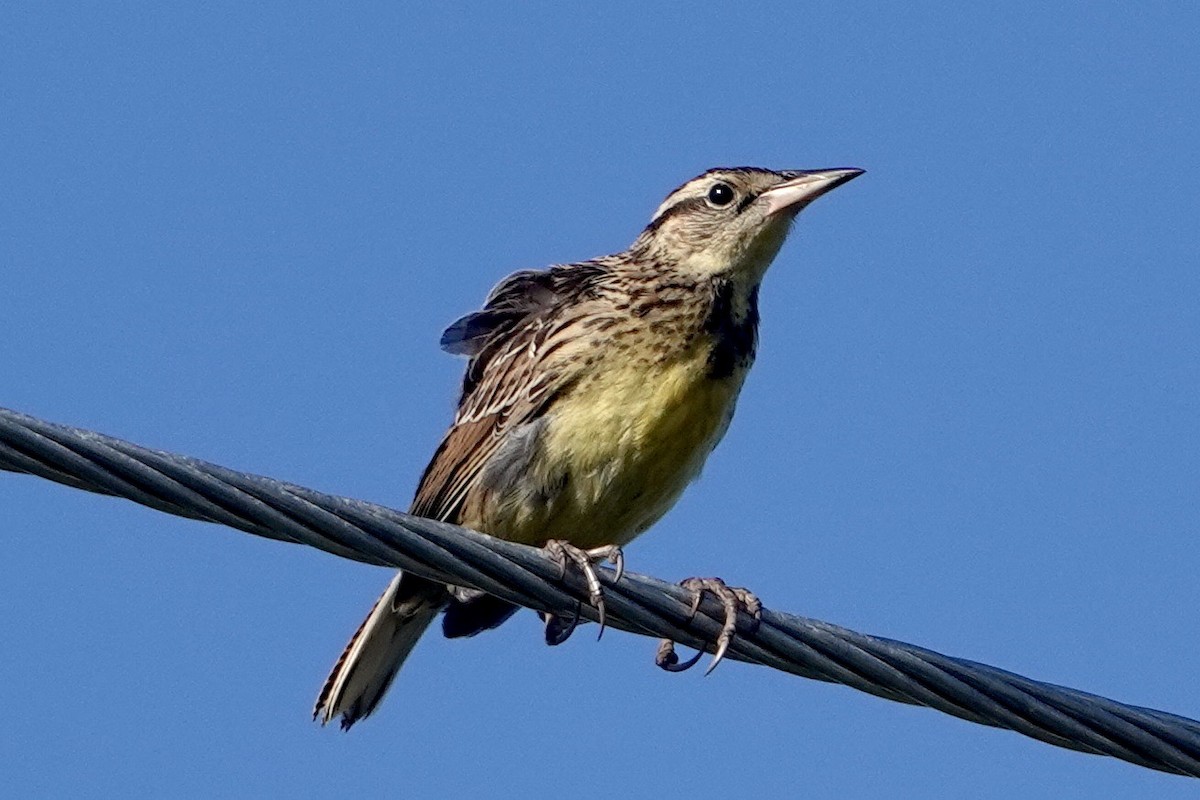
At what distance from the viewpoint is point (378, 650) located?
950 cm

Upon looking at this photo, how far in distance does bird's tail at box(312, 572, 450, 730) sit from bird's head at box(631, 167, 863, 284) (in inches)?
70.4

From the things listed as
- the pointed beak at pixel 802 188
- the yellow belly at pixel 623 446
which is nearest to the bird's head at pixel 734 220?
the pointed beak at pixel 802 188

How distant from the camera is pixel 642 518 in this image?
888cm

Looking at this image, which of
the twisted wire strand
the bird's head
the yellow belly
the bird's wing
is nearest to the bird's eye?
the bird's head

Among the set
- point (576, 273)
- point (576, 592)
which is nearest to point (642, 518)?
point (576, 273)

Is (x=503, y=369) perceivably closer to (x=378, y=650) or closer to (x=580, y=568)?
(x=378, y=650)

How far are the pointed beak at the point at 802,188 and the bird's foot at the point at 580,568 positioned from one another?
6.11 feet

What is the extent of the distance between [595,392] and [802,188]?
1490mm

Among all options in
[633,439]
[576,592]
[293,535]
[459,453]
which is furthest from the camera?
[459,453]

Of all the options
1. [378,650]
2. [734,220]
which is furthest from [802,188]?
[378,650]

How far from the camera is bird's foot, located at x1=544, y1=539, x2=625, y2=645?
651cm

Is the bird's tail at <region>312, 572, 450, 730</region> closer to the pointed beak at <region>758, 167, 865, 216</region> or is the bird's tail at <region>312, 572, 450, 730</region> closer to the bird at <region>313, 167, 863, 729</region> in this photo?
the bird at <region>313, 167, 863, 729</region>

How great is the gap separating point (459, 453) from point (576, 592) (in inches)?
110

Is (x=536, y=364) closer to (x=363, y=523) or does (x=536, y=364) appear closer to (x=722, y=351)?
(x=722, y=351)
